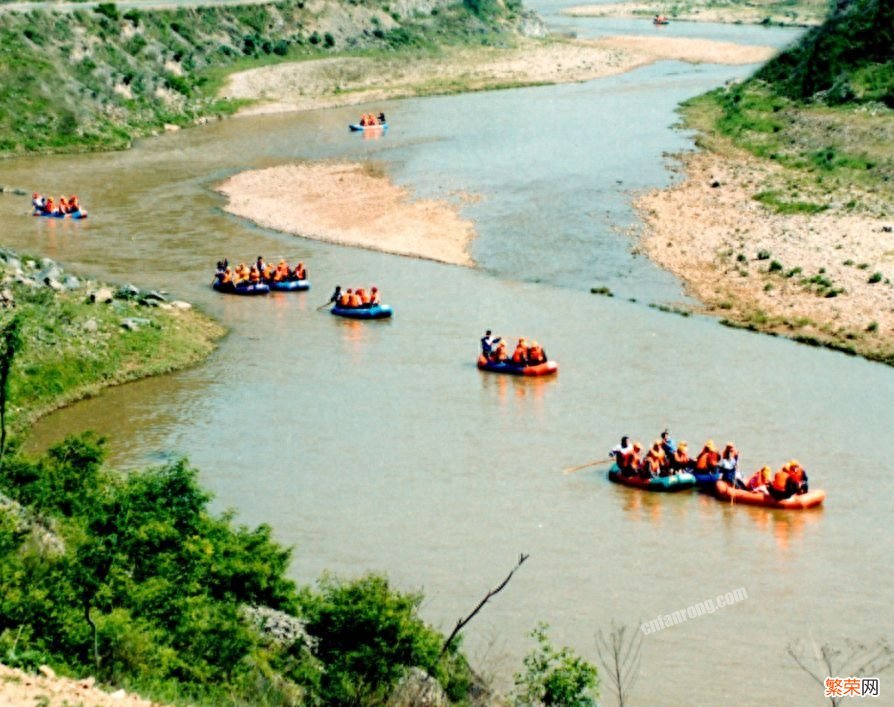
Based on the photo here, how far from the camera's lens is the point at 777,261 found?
51.3 metres

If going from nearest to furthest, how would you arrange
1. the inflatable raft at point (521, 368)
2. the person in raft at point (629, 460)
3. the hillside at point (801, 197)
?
the person in raft at point (629, 460)
the inflatable raft at point (521, 368)
the hillside at point (801, 197)

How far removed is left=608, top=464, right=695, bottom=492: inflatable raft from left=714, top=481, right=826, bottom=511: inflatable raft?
735 mm

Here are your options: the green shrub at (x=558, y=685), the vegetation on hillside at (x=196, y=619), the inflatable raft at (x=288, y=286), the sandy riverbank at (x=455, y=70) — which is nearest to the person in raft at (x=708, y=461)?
the vegetation on hillside at (x=196, y=619)

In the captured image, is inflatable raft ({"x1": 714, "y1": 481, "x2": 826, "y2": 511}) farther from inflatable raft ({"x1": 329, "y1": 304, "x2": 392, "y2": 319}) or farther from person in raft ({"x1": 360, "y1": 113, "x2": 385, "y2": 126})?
person in raft ({"x1": 360, "y1": 113, "x2": 385, "y2": 126})

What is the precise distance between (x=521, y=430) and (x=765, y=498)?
24.5 ft

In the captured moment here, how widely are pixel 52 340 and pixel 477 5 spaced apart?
95.7 m

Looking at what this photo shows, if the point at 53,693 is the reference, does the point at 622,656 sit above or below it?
below

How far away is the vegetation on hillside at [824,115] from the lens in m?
62.9

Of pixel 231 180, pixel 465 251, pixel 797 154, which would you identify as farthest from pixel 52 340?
pixel 797 154

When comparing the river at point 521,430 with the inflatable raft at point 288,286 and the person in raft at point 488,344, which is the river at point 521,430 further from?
the person in raft at point 488,344

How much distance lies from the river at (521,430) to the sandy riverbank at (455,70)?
118 ft

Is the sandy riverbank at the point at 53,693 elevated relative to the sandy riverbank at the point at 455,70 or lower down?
elevated

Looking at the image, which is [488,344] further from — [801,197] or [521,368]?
[801,197]

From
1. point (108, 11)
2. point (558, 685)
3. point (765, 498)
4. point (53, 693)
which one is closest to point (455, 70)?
point (108, 11)
